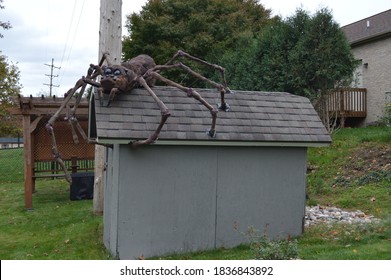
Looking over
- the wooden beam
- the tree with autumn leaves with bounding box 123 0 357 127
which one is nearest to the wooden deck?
the tree with autumn leaves with bounding box 123 0 357 127

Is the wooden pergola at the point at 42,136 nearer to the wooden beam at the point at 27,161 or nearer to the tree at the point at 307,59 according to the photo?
the wooden beam at the point at 27,161

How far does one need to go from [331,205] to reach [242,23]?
17.3m

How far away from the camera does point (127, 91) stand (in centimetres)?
652

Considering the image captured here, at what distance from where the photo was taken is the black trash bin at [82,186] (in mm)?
11737

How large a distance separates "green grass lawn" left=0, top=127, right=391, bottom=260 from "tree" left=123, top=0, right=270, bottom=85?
9.44m

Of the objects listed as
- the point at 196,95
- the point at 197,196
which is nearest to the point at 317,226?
the point at 197,196

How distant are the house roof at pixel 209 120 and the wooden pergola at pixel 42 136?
141 inches

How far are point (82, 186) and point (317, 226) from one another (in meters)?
6.61

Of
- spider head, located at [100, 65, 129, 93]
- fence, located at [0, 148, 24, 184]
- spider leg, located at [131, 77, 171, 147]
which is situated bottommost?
fence, located at [0, 148, 24, 184]

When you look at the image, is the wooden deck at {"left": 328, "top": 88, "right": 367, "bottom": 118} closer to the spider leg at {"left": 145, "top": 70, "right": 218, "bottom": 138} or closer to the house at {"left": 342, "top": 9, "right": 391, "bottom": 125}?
the house at {"left": 342, "top": 9, "right": 391, "bottom": 125}

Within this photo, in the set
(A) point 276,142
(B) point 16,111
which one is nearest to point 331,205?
(A) point 276,142

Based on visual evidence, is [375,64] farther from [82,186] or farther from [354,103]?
[82,186]

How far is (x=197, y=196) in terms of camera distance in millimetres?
6453

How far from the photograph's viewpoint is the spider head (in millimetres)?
6133
